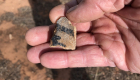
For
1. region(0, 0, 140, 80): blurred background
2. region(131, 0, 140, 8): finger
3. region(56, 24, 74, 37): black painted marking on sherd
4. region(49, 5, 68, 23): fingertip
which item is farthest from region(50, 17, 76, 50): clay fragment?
region(0, 0, 140, 80): blurred background

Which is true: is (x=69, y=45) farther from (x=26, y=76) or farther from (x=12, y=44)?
(x=12, y=44)

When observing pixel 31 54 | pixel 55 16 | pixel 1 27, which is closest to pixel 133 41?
pixel 55 16

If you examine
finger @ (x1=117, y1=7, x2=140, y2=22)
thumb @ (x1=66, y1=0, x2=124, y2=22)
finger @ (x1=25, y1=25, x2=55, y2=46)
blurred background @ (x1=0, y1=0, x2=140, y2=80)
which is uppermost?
thumb @ (x1=66, y1=0, x2=124, y2=22)

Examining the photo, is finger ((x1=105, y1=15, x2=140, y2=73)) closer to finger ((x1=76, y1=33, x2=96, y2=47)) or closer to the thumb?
the thumb

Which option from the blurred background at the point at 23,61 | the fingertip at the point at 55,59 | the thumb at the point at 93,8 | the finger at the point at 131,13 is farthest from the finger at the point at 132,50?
the blurred background at the point at 23,61

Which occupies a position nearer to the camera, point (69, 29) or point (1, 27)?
point (69, 29)

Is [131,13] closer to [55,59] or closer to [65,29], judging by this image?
[65,29]

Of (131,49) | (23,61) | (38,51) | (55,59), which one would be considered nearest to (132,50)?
(131,49)

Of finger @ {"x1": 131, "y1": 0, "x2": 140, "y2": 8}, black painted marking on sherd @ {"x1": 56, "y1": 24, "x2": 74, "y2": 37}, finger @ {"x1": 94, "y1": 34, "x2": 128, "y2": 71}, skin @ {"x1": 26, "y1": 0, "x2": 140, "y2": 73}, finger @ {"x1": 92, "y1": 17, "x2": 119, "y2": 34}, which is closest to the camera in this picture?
finger @ {"x1": 131, "y1": 0, "x2": 140, "y2": 8}
